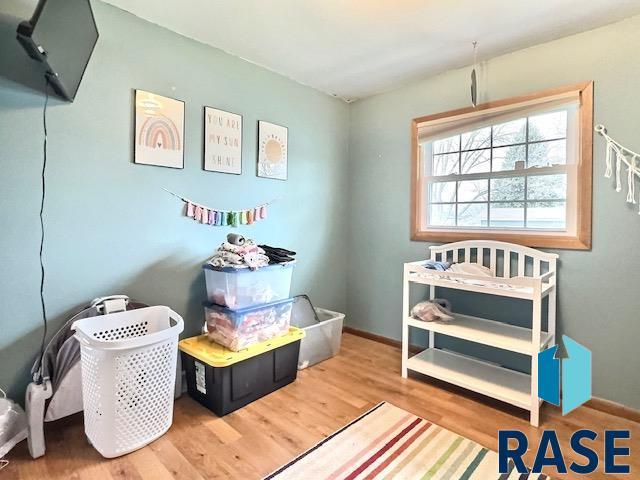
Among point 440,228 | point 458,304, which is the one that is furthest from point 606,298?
point 440,228

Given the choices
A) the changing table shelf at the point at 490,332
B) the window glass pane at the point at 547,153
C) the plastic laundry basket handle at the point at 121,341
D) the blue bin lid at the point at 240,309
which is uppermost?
the window glass pane at the point at 547,153

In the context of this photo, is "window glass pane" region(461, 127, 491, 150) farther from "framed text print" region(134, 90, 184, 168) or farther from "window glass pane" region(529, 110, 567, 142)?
"framed text print" region(134, 90, 184, 168)

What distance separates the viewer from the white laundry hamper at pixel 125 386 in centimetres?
138

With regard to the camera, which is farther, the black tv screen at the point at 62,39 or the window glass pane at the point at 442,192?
the window glass pane at the point at 442,192

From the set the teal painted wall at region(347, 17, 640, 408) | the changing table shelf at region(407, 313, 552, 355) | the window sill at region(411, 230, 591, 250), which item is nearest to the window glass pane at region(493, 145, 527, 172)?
the teal painted wall at region(347, 17, 640, 408)

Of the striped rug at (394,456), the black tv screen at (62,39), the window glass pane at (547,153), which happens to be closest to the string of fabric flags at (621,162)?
the window glass pane at (547,153)

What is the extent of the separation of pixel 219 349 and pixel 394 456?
104 cm

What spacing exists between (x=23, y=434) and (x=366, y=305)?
233 cm

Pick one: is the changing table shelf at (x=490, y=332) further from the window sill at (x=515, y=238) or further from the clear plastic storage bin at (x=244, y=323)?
the clear plastic storage bin at (x=244, y=323)

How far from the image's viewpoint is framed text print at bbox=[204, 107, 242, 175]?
2123 mm

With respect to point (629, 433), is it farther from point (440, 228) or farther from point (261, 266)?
point (261, 266)

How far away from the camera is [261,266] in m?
1.92

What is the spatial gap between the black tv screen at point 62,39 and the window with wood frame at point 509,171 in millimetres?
2127

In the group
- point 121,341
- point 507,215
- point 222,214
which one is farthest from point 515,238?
point 121,341
